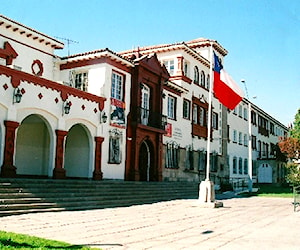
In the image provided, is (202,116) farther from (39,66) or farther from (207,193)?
(207,193)

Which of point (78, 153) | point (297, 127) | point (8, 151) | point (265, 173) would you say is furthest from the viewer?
point (265, 173)

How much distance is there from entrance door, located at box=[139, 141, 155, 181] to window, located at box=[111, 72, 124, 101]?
3.70m

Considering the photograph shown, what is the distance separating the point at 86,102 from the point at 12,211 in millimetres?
8198

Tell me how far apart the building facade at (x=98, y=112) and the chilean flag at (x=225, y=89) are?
49 cm

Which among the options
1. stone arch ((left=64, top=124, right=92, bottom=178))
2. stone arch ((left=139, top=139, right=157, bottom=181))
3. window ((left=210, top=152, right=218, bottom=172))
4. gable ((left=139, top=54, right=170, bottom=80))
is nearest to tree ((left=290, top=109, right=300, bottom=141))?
window ((left=210, top=152, right=218, bottom=172))

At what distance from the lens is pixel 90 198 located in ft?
45.5

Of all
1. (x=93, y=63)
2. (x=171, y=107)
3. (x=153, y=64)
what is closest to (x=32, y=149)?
(x=93, y=63)

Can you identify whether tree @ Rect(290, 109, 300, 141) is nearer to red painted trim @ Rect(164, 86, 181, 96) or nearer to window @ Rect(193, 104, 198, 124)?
window @ Rect(193, 104, 198, 124)

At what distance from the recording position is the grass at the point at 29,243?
6.05m

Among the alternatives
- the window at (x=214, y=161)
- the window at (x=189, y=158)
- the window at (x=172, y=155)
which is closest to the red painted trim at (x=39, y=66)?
the window at (x=172, y=155)

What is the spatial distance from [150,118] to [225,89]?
716cm

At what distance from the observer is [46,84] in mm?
15883

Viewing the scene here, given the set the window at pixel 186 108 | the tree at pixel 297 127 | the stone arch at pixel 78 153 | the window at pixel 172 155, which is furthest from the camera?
the tree at pixel 297 127

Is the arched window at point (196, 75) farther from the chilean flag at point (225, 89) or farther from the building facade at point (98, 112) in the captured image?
the chilean flag at point (225, 89)
